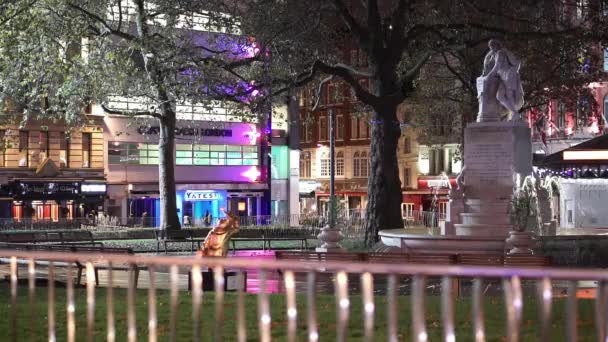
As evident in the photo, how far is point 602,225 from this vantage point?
3578 cm

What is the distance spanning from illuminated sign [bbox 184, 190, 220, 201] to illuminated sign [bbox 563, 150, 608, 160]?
114 ft

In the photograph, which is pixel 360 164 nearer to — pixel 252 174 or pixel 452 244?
pixel 252 174

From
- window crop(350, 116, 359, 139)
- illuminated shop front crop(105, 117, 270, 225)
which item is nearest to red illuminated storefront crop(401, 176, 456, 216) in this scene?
window crop(350, 116, 359, 139)

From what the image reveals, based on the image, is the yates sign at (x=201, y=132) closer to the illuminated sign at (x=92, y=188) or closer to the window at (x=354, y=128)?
the illuminated sign at (x=92, y=188)

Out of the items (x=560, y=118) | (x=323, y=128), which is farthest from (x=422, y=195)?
(x=560, y=118)

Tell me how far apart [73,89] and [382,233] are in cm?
1595

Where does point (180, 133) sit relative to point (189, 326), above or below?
above

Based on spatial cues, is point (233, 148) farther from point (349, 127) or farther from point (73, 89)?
point (73, 89)

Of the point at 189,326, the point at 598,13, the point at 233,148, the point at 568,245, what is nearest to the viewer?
the point at 189,326

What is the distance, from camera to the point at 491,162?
2359 centimetres

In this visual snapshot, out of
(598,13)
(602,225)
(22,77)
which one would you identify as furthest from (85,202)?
(598,13)

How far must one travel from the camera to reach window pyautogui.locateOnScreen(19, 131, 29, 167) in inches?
2090

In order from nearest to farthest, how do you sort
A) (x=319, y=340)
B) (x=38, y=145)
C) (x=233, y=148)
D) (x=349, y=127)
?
(x=319, y=340)
(x=38, y=145)
(x=233, y=148)
(x=349, y=127)

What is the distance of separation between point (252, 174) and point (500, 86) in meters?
40.9
